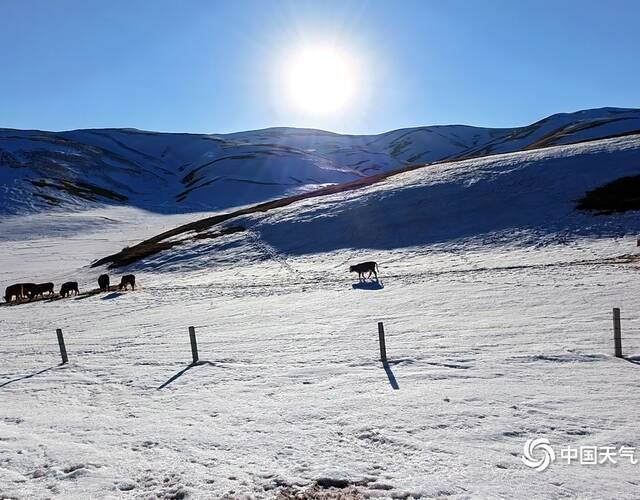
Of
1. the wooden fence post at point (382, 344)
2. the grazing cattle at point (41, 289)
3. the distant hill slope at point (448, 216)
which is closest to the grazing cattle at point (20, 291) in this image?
the grazing cattle at point (41, 289)

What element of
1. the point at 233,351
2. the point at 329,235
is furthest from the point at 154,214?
the point at 233,351

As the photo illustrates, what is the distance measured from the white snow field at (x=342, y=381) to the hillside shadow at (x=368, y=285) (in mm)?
340

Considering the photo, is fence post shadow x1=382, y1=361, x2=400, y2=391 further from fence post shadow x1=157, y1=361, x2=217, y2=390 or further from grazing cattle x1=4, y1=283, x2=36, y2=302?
grazing cattle x1=4, y1=283, x2=36, y2=302

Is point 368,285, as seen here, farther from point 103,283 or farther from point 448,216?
point 103,283

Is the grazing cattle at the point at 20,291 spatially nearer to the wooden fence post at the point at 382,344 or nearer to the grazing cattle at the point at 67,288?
the grazing cattle at the point at 67,288

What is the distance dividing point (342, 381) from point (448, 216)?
32870 millimetres

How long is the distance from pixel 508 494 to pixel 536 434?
182cm

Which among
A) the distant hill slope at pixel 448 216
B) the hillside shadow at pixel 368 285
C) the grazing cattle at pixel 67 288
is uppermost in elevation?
the distant hill slope at pixel 448 216

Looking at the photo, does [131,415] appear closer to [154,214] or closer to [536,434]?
[536,434]

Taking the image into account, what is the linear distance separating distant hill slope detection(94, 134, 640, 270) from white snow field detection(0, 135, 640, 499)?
2.90 metres

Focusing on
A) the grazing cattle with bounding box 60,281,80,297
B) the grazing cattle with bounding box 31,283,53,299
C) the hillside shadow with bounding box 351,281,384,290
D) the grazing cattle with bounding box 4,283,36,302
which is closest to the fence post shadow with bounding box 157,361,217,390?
the hillside shadow with bounding box 351,281,384,290

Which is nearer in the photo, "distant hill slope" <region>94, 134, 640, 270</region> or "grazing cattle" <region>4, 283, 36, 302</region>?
"grazing cattle" <region>4, 283, 36, 302</region>

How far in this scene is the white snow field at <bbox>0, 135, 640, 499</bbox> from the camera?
655cm

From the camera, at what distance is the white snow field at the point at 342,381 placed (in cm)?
655
